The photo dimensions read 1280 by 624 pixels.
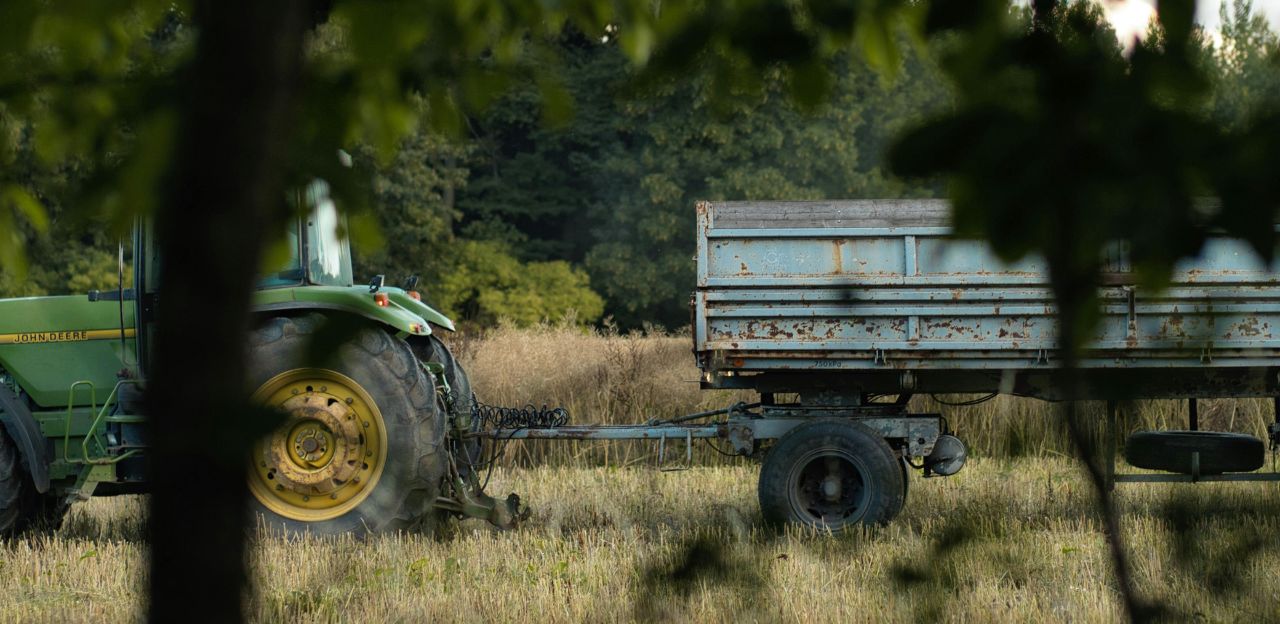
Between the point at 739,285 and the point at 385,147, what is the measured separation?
524cm

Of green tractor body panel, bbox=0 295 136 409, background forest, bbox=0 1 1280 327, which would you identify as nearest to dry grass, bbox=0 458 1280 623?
green tractor body panel, bbox=0 295 136 409

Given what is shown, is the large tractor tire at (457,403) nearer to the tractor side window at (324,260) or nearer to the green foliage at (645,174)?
the tractor side window at (324,260)

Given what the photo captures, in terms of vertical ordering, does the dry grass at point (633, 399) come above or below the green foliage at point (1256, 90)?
below

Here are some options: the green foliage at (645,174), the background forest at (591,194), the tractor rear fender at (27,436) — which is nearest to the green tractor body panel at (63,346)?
the tractor rear fender at (27,436)

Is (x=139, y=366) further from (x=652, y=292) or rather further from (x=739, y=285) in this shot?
(x=652, y=292)

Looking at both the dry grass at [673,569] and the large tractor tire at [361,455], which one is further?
the large tractor tire at [361,455]

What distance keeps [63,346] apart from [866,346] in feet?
15.2

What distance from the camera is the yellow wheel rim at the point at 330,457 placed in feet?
22.7

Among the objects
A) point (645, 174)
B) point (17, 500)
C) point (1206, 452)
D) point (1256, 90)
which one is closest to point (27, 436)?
point (17, 500)

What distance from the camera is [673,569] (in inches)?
96.0

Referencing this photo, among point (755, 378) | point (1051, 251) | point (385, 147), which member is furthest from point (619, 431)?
point (1051, 251)

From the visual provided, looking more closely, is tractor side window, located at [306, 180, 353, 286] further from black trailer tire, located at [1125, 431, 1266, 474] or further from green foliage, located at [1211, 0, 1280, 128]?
green foliage, located at [1211, 0, 1280, 128]

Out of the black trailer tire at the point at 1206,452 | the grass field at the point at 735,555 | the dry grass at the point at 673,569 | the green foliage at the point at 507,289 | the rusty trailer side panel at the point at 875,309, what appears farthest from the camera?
the green foliage at the point at 507,289

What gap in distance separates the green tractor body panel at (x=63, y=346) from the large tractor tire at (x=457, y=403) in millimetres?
1682
